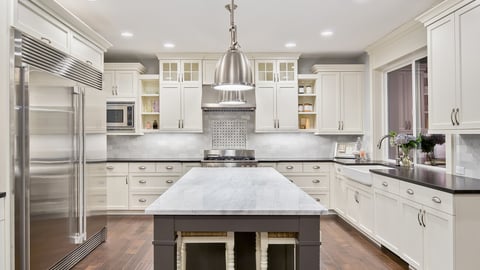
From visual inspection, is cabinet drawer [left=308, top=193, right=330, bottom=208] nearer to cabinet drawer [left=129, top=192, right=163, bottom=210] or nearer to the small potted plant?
the small potted plant

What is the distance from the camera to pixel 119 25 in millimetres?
4227

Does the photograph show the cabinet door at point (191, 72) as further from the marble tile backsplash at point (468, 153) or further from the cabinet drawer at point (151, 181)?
the marble tile backsplash at point (468, 153)

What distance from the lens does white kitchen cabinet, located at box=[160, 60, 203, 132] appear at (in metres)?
5.66

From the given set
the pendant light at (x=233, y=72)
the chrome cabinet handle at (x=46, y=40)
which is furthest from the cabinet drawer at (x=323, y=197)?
the chrome cabinet handle at (x=46, y=40)

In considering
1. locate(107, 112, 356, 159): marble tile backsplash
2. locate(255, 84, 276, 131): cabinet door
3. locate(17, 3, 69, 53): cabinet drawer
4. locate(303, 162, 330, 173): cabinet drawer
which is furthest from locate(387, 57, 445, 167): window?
locate(17, 3, 69, 53): cabinet drawer

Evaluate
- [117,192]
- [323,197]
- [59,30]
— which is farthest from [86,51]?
[323,197]

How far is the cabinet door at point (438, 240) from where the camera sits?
2.51 metres

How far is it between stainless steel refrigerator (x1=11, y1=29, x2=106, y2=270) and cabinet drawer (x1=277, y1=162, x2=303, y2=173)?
272cm

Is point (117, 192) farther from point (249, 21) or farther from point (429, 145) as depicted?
point (429, 145)

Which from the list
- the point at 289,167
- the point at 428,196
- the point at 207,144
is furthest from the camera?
the point at 207,144

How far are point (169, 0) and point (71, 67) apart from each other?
120 cm

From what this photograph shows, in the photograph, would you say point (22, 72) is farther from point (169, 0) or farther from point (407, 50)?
point (407, 50)

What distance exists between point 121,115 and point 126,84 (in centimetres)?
52

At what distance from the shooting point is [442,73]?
10.3 ft
